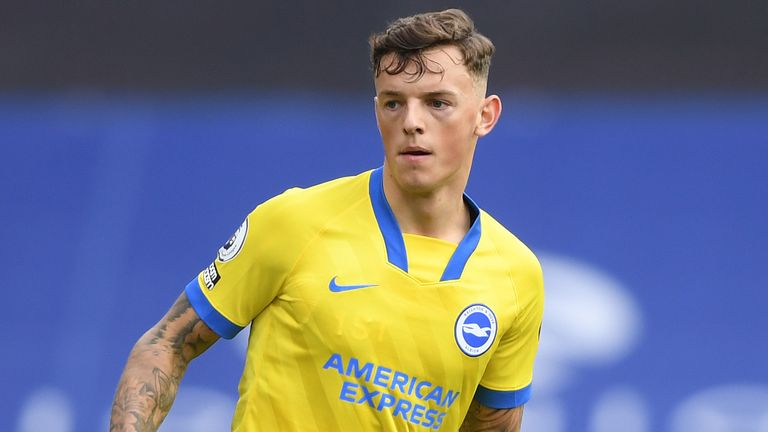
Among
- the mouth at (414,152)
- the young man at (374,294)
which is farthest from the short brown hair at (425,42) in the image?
the mouth at (414,152)

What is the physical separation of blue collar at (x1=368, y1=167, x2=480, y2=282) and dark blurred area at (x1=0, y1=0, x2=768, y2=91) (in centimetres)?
370

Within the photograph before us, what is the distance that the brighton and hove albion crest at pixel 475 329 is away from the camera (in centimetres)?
299

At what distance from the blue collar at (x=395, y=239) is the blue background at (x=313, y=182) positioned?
308 cm

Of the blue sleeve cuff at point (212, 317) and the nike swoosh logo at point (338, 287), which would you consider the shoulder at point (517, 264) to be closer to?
the nike swoosh logo at point (338, 287)

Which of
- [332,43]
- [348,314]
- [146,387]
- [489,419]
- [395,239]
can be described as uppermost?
[332,43]

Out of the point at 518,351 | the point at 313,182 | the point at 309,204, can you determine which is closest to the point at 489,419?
the point at 518,351

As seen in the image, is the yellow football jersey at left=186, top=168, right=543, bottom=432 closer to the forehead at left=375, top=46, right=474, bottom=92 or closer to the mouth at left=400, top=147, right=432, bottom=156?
the mouth at left=400, top=147, right=432, bottom=156

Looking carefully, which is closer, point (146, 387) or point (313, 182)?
point (146, 387)

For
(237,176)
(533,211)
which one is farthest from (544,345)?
(237,176)

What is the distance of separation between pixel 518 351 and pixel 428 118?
2.28ft

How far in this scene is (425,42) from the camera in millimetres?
2955

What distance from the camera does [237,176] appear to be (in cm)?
682

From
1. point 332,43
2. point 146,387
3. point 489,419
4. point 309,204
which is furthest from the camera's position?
point 332,43

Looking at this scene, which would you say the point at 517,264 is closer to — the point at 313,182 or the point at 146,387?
the point at 146,387
